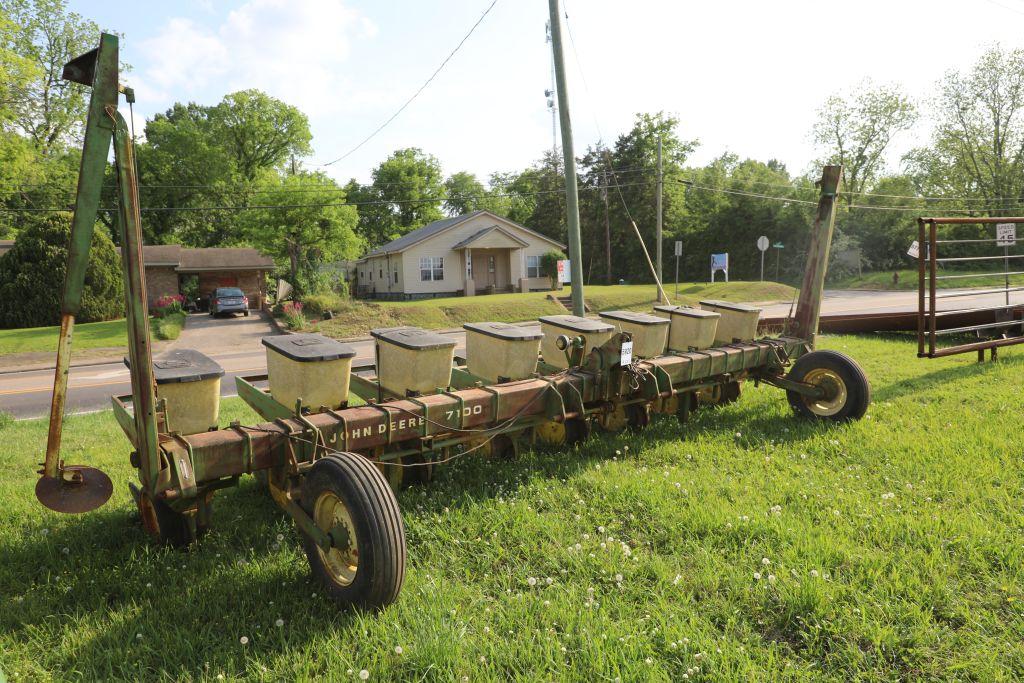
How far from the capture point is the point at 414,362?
438cm

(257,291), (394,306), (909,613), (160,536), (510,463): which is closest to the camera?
(909,613)

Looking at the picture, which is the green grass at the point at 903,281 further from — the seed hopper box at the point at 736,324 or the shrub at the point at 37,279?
the shrub at the point at 37,279

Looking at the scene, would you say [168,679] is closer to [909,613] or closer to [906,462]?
[909,613]

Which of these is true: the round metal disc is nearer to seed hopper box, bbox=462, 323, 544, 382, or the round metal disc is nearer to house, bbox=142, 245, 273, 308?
seed hopper box, bbox=462, 323, 544, 382

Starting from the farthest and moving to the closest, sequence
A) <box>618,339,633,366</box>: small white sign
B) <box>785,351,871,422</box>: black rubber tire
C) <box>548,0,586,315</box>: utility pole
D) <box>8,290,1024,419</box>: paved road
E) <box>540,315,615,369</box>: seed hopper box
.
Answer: <box>8,290,1024,419</box>: paved road < <box>548,0,586,315</box>: utility pole < <box>785,351,871,422</box>: black rubber tire < <box>540,315,615,369</box>: seed hopper box < <box>618,339,633,366</box>: small white sign

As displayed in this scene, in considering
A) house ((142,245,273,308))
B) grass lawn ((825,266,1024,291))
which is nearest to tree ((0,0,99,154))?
house ((142,245,273,308))

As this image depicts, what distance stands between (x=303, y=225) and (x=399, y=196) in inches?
1360

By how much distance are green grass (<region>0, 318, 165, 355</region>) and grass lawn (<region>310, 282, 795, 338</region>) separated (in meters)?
6.98

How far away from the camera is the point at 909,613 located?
270 cm

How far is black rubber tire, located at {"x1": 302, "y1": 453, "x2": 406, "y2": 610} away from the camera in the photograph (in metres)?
2.69

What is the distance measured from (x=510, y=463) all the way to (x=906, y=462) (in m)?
3.03

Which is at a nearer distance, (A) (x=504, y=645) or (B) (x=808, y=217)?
(A) (x=504, y=645)

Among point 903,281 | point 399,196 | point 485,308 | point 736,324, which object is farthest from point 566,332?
point 399,196

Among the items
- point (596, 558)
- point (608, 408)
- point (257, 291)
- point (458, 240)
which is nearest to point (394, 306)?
point (458, 240)
